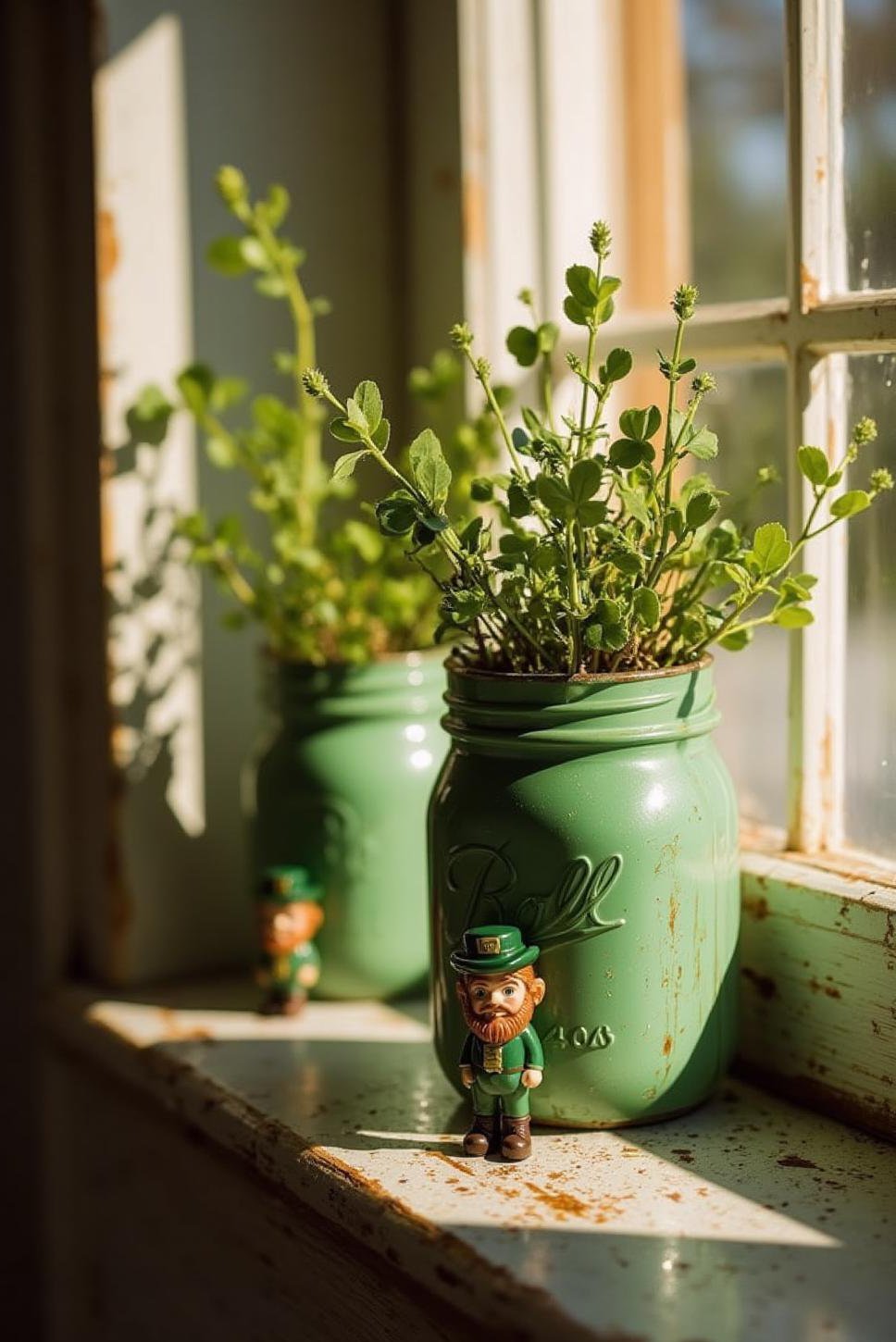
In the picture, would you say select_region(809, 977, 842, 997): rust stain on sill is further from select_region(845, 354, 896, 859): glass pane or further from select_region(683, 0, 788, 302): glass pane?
select_region(683, 0, 788, 302): glass pane

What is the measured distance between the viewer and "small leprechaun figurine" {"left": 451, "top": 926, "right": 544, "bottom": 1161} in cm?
84

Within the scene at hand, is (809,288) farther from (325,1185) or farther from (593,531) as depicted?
(325,1185)

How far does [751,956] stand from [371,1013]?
313 mm

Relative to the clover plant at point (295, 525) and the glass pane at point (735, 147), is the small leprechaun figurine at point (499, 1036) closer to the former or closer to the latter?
the clover plant at point (295, 525)

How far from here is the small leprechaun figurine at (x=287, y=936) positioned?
1.11 meters

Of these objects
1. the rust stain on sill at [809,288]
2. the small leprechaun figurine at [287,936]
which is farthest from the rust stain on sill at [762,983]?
the rust stain on sill at [809,288]

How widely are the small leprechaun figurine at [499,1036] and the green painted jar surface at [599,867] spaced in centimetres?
2

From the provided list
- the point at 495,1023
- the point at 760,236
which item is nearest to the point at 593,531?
the point at 495,1023

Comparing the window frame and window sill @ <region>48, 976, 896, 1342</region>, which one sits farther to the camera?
the window frame

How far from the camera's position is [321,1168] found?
89 cm

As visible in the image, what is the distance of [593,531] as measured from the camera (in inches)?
34.6

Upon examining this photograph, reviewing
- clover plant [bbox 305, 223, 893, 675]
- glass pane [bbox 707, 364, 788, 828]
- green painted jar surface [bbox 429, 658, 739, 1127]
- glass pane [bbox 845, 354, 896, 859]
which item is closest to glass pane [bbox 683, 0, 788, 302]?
glass pane [bbox 707, 364, 788, 828]

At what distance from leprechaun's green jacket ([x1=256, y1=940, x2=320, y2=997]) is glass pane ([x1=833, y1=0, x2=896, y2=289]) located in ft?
2.04

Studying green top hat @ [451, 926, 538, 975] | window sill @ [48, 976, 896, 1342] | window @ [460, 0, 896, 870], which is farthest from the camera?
window @ [460, 0, 896, 870]
